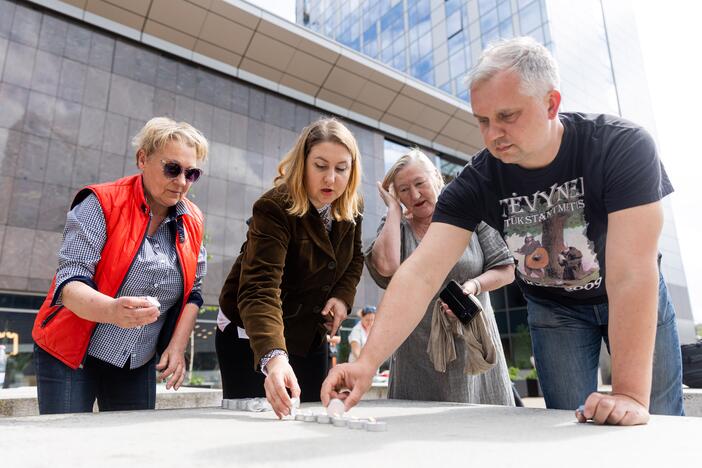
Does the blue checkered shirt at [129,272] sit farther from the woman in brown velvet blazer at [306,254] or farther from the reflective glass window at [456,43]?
the reflective glass window at [456,43]

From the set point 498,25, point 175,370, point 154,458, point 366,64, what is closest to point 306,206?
point 175,370

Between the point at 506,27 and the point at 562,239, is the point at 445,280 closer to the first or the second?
the point at 562,239

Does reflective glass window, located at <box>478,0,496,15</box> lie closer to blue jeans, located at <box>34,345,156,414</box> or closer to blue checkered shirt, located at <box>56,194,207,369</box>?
blue checkered shirt, located at <box>56,194,207,369</box>

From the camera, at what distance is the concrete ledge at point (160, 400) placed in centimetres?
381

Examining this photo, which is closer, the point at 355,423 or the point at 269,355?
the point at 355,423

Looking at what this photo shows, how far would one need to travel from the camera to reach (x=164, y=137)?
2277mm

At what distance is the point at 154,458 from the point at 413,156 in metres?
2.22

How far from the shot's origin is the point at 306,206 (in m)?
2.05

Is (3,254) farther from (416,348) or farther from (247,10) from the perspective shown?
(416,348)

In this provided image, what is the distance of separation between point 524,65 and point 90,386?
2.05 metres

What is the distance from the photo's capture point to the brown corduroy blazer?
5.61ft

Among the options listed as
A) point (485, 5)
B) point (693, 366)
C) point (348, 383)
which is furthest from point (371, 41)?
point (348, 383)

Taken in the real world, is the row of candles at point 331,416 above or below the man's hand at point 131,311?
below

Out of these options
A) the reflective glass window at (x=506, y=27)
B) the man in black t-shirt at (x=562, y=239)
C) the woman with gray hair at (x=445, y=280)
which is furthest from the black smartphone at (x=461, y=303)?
the reflective glass window at (x=506, y=27)
